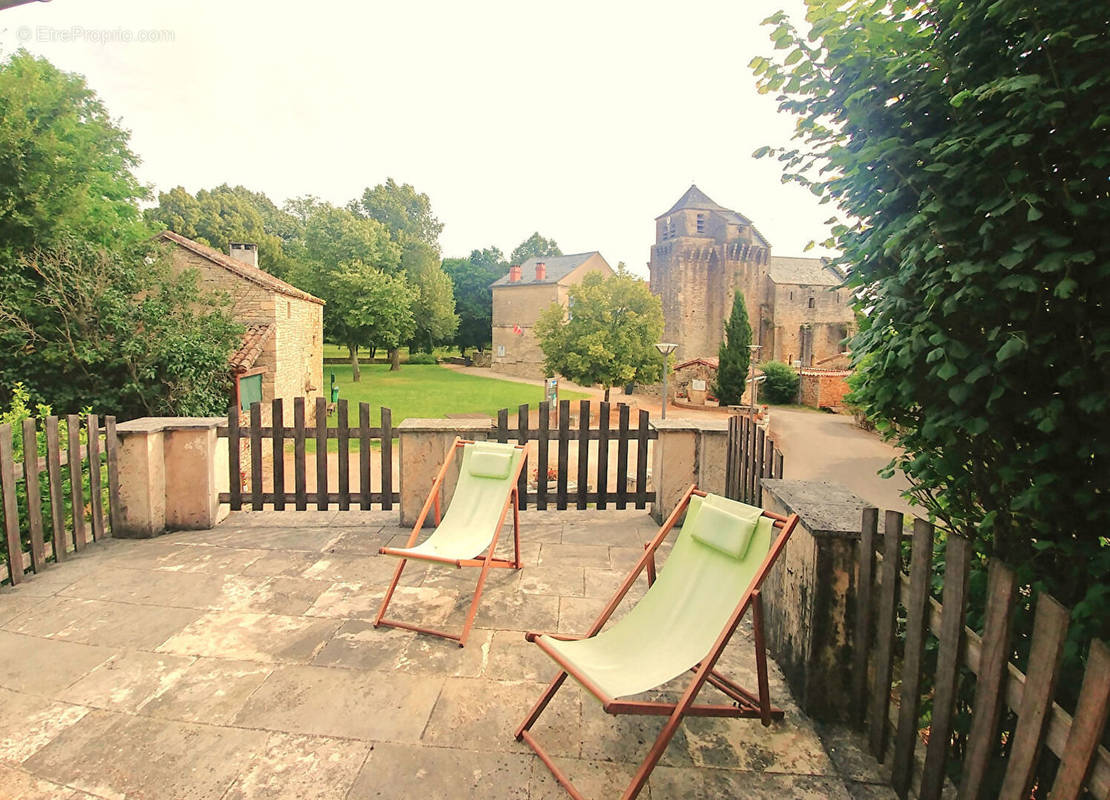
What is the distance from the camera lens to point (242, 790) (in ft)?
7.43

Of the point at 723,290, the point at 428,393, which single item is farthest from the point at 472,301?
the point at 428,393

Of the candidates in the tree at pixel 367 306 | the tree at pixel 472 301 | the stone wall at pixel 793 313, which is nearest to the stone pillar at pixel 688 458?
the tree at pixel 367 306

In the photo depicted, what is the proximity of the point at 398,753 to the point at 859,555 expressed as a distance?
2140 millimetres

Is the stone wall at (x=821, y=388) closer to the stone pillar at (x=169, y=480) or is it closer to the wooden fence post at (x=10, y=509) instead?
the stone pillar at (x=169, y=480)

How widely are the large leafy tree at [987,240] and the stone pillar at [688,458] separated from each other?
121 inches

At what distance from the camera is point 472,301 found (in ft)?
193

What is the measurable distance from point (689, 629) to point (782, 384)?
33892 millimetres

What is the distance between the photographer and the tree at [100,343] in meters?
11.4

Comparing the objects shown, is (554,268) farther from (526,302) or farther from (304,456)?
(304,456)

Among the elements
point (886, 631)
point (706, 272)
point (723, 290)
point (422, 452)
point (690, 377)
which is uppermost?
point (706, 272)

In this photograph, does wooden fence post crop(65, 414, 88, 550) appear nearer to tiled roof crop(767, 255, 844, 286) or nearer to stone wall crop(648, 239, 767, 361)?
stone wall crop(648, 239, 767, 361)

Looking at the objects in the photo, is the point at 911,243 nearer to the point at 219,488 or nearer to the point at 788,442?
the point at 219,488

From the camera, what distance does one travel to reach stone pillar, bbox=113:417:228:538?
5.21m

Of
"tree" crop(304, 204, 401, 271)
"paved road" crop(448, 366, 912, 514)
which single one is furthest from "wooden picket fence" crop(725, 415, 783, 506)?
"tree" crop(304, 204, 401, 271)
